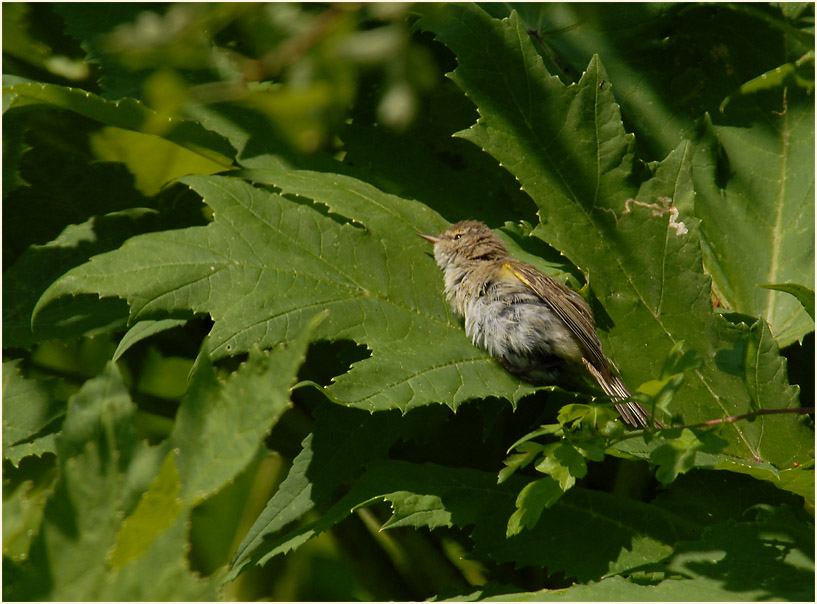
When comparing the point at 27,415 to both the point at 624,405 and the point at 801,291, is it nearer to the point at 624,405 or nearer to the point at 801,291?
the point at 624,405

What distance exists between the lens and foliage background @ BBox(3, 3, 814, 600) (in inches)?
70.8

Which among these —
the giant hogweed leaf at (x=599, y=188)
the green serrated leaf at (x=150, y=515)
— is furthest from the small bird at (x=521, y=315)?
the green serrated leaf at (x=150, y=515)

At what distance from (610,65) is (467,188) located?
2.67ft

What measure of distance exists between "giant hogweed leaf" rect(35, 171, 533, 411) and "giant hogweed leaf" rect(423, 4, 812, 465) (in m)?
0.47

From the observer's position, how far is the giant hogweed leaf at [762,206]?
2.96m

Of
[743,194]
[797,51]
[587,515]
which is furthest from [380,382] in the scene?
[797,51]

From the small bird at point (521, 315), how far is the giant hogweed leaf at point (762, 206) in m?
0.60

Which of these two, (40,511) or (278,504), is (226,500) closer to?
(278,504)

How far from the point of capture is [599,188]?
283cm

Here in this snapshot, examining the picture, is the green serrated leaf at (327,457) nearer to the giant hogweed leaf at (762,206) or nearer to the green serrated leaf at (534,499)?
the green serrated leaf at (534,499)

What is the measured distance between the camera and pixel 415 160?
3266 mm

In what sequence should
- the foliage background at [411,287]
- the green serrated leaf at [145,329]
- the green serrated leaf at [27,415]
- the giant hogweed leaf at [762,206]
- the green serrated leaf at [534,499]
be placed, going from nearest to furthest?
the foliage background at [411,287] < the green serrated leaf at [534,499] < the green serrated leaf at [145,329] < the green serrated leaf at [27,415] < the giant hogweed leaf at [762,206]

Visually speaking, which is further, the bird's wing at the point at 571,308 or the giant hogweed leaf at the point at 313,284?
the bird's wing at the point at 571,308

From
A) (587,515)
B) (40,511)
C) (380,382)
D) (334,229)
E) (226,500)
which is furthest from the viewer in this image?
(226,500)
